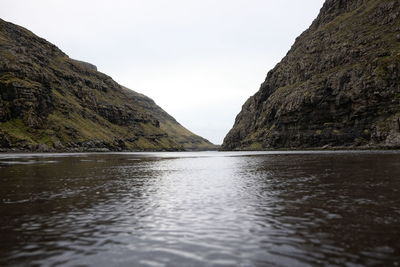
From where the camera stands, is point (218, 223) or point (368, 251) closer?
point (368, 251)

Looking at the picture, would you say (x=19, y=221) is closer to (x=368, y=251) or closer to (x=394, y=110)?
(x=368, y=251)

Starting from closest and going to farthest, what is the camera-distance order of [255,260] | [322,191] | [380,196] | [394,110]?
[255,260], [380,196], [322,191], [394,110]

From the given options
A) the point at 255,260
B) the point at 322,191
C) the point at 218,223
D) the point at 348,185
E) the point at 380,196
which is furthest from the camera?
the point at 348,185

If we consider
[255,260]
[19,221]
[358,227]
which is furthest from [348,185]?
[19,221]

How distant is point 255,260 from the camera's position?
46.1 ft

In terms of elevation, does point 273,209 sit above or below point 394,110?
below

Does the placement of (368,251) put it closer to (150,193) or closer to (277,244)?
(277,244)

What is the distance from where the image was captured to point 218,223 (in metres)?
21.2

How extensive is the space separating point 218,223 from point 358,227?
827 centimetres

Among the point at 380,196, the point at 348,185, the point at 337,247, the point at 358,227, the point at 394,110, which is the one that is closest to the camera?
the point at 337,247

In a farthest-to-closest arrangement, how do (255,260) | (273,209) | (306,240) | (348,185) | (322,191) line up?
(348,185)
(322,191)
(273,209)
(306,240)
(255,260)

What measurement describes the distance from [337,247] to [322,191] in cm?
1907

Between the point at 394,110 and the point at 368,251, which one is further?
the point at 394,110

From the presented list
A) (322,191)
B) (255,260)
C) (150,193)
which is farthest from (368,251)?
(150,193)
